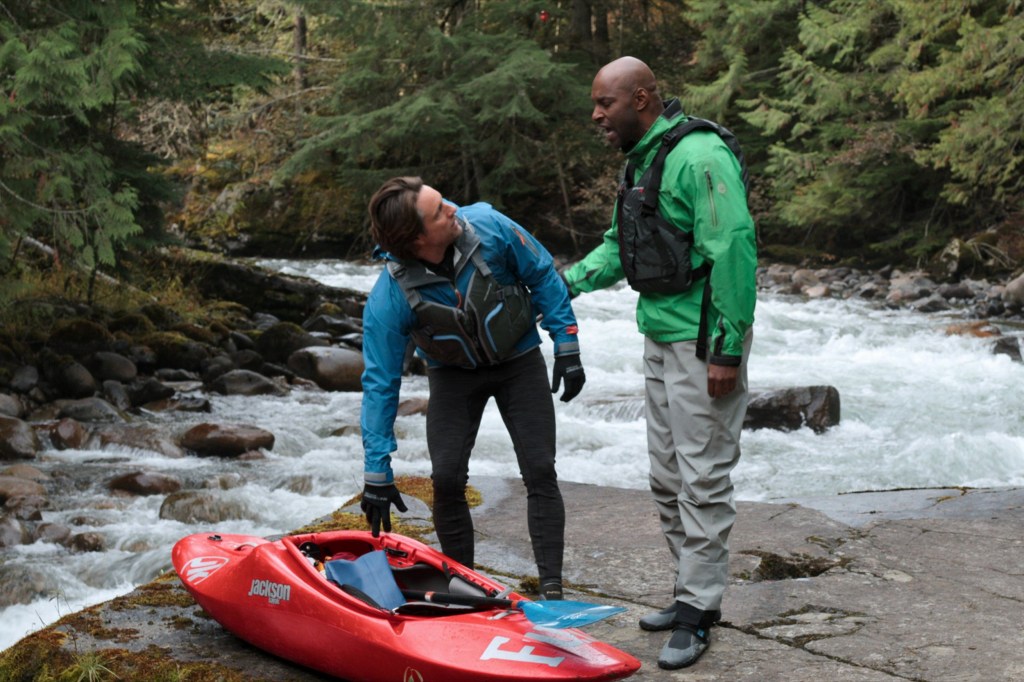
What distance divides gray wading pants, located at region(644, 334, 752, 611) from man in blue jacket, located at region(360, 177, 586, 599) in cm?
35

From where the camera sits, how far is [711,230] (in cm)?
323

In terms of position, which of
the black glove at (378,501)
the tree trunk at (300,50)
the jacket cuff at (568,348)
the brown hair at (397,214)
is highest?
the tree trunk at (300,50)

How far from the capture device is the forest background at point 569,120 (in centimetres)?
1581

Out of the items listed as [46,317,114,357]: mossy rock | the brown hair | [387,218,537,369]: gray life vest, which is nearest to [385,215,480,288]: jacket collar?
[387,218,537,369]: gray life vest

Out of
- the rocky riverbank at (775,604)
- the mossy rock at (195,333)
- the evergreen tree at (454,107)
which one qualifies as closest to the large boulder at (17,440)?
the mossy rock at (195,333)

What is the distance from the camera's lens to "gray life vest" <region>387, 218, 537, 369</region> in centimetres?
348

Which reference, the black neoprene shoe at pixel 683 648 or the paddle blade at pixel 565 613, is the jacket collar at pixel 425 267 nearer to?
the paddle blade at pixel 565 613

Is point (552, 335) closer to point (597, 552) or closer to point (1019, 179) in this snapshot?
point (597, 552)

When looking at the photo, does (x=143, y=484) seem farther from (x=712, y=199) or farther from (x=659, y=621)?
(x=712, y=199)

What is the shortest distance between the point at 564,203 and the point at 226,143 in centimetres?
857

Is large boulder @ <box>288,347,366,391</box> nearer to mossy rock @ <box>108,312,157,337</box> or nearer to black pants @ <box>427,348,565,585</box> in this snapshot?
mossy rock @ <box>108,312,157,337</box>

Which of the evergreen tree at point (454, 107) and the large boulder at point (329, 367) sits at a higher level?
the evergreen tree at point (454, 107)

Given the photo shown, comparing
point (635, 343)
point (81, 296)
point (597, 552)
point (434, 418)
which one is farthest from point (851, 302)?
point (434, 418)

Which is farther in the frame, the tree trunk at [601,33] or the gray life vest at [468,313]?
the tree trunk at [601,33]
